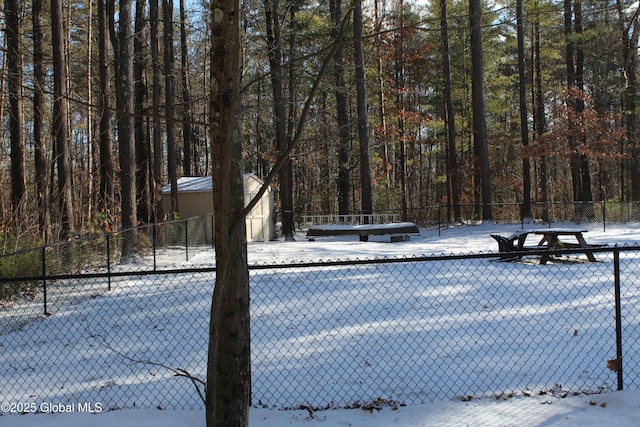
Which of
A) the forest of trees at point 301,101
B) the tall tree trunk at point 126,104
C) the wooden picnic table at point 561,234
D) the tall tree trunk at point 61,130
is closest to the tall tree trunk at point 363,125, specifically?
the forest of trees at point 301,101

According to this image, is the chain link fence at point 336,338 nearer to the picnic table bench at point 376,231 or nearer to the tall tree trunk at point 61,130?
the tall tree trunk at point 61,130

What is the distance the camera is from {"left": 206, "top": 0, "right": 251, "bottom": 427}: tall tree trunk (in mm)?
2188

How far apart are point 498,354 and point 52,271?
6.88 m

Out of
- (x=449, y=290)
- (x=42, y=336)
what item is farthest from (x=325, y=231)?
(x=42, y=336)

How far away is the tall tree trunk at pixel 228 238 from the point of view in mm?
2188

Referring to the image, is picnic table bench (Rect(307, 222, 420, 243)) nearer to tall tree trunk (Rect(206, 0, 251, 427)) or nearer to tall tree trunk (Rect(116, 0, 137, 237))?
tall tree trunk (Rect(116, 0, 137, 237))

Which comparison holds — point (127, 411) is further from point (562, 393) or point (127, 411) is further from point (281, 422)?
→ point (562, 393)

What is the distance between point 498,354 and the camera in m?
5.06

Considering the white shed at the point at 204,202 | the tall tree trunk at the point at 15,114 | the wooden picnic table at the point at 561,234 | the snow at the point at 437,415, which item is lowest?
the snow at the point at 437,415

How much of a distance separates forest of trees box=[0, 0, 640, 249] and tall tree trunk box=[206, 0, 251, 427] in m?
7.13

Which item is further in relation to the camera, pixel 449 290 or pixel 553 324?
pixel 449 290

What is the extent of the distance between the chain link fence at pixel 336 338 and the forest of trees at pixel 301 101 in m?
3.54

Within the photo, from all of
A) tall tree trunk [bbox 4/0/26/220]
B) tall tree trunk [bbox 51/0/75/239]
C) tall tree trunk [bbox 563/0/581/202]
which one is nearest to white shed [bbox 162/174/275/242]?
tall tree trunk [bbox 4/0/26/220]

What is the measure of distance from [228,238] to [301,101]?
80.0 ft
